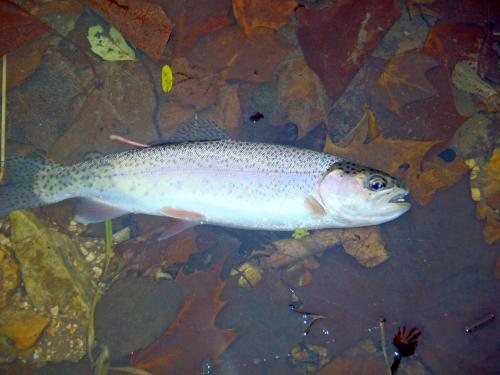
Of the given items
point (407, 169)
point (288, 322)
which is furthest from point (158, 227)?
point (407, 169)

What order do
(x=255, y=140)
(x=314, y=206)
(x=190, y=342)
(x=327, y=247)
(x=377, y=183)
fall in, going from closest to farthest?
(x=377, y=183)
(x=314, y=206)
(x=190, y=342)
(x=327, y=247)
(x=255, y=140)

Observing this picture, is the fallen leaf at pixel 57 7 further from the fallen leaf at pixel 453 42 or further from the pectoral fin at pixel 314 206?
the fallen leaf at pixel 453 42

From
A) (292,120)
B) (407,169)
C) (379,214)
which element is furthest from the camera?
(292,120)

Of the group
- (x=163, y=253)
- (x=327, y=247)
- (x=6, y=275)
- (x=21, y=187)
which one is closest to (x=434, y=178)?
(x=327, y=247)

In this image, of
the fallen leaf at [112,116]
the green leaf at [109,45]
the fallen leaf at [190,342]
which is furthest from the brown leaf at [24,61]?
the fallen leaf at [190,342]

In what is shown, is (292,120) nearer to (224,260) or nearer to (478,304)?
(224,260)

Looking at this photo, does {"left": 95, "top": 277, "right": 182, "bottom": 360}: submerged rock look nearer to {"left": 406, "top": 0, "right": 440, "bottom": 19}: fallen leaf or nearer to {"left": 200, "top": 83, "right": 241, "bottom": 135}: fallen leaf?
{"left": 200, "top": 83, "right": 241, "bottom": 135}: fallen leaf

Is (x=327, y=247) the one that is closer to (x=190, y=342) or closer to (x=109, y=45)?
(x=190, y=342)
